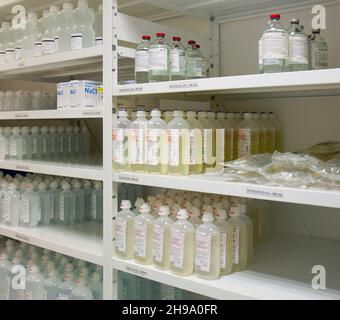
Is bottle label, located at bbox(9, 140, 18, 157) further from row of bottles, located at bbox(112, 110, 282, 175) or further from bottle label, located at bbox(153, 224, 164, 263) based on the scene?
bottle label, located at bbox(153, 224, 164, 263)

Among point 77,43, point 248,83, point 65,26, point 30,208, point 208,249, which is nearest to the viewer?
point 248,83

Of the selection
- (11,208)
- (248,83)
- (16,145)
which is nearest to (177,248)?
(248,83)

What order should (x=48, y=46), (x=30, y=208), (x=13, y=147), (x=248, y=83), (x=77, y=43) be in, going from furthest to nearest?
(x=13, y=147)
(x=30, y=208)
(x=48, y=46)
(x=77, y=43)
(x=248, y=83)

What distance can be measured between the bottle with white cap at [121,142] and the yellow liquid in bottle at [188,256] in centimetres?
40

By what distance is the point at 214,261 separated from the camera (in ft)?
4.50

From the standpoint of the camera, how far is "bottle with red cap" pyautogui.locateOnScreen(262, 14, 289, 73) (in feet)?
3.97

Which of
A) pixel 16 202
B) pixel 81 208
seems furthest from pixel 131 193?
pixel 16 202

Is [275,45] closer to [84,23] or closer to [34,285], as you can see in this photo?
[84,23]

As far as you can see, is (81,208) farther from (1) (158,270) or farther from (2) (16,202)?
(1) (158,270)

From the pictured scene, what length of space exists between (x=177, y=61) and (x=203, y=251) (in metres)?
0.72

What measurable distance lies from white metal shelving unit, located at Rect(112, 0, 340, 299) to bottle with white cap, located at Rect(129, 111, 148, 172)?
2.3 inches


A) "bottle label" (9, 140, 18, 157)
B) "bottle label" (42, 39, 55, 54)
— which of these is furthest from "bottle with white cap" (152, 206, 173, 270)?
"bottle label" (9, 140, 18, 157)

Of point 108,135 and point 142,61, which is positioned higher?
point 142,61
